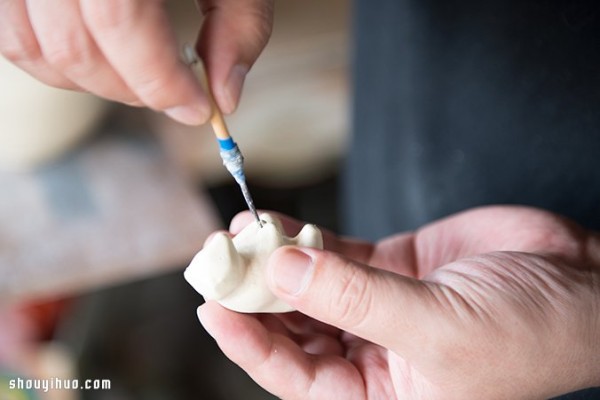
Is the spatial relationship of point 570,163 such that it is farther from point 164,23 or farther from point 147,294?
point 147,294

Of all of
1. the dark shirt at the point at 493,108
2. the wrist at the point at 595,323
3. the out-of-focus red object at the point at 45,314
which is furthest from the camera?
the out-of-focus red object at the point at 45,314

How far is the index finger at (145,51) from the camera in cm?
68

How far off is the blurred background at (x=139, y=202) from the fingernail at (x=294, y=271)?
70 cm

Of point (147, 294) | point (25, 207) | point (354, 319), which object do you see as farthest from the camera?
point (147, 294)

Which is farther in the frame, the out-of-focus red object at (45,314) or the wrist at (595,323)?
the out-of-focus red object at (45,314)

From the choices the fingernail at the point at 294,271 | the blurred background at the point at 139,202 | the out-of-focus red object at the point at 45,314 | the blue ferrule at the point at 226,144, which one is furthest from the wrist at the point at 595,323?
the out-of-focus red object at the point at 45,314

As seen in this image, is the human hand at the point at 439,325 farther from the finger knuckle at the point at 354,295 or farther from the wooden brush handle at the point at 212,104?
the wooden brush handle at the point at 212,104

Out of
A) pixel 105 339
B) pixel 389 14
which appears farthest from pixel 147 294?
pixel 389 14

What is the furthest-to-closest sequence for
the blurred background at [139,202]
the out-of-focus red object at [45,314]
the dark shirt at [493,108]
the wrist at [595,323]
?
the out-of-focus red object at [45,314] → the blurred background at [139,202] → the dark shirt at [493,108] → the wrist at [595,323]

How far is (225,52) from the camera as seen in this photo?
0.77 meters

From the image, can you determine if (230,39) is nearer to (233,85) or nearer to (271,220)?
(233,85)

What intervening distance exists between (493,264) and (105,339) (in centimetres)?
123

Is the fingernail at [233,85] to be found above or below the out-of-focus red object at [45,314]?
above

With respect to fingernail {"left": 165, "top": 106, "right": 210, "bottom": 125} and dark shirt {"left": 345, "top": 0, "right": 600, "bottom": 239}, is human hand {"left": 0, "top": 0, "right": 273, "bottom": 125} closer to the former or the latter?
fingernail {"left": 165, "top": 106, "right": 210, "bottom": 125}
